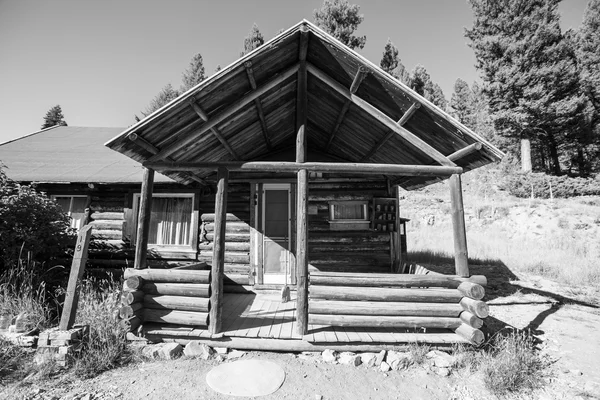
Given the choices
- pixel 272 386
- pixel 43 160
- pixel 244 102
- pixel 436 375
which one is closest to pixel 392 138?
pixel 244 102

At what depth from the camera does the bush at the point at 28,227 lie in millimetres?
6105

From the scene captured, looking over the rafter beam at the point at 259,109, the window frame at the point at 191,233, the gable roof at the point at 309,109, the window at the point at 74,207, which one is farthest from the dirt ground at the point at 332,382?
the window at the point at 74,207

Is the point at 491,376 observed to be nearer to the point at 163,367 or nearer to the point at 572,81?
the point at 163,367

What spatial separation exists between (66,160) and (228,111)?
788cm

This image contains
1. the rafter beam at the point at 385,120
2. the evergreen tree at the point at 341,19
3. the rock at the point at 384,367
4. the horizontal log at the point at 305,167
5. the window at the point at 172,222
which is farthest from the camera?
the evergreen tree at the point at 341,19

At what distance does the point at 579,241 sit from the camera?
45.3 feet

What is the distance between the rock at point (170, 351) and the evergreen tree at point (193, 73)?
30771 millimetres

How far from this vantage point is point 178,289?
4902mm

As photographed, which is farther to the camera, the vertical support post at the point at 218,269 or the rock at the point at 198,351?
the vertical support post at the point at 218,269

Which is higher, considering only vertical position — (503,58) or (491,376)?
(503,58)

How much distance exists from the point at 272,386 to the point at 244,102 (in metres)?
4.70

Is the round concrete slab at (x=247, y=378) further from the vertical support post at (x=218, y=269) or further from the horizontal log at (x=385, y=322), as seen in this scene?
the horizontal log at (x=385, y=322)

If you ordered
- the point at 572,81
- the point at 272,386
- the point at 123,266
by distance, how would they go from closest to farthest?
the point at 272,386
the point at 123,266
the point at 572,81

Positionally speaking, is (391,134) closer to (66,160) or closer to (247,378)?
(247,378)
